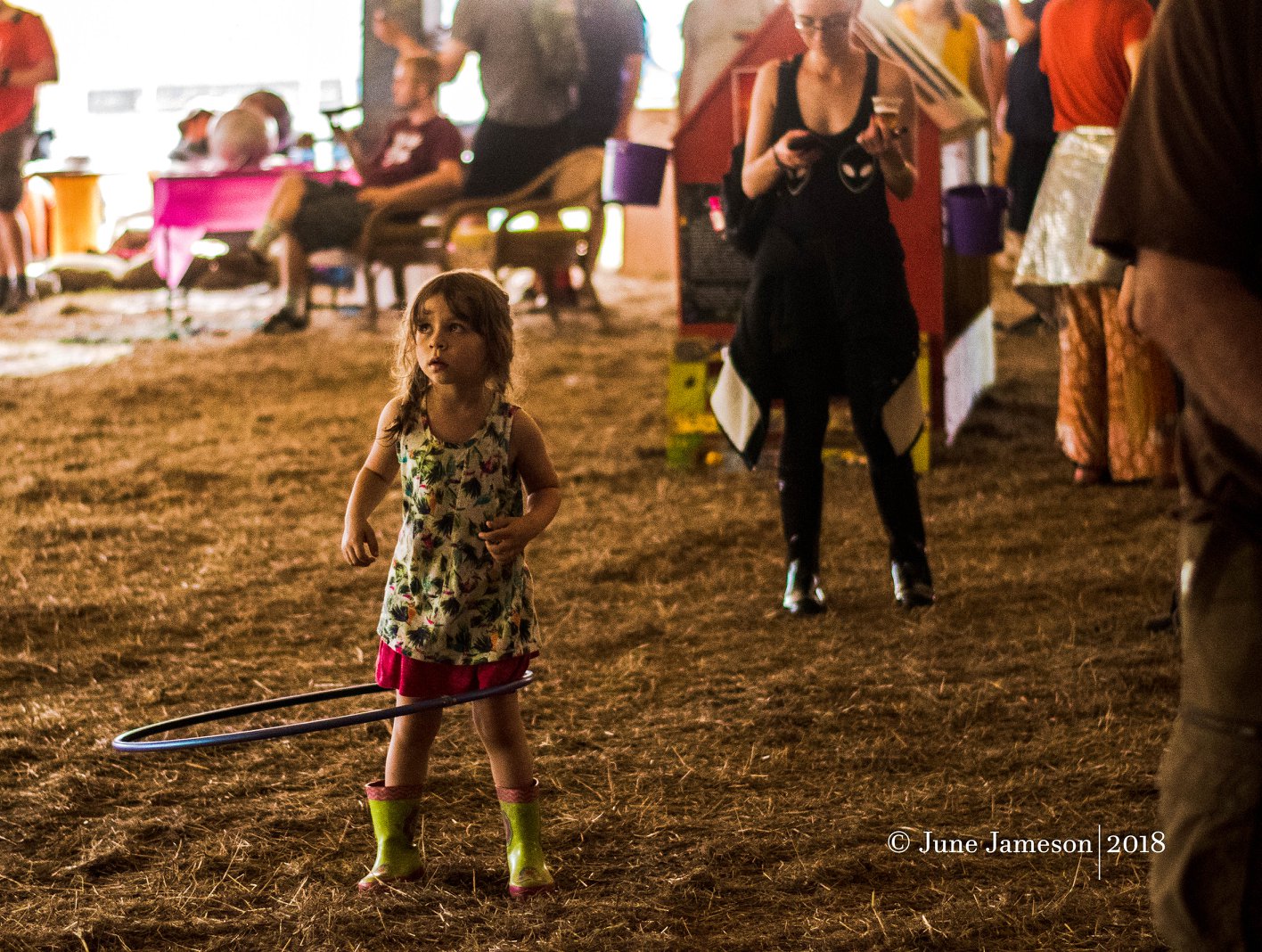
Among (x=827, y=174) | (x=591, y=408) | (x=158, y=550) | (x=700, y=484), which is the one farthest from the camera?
(x=591, y=408)

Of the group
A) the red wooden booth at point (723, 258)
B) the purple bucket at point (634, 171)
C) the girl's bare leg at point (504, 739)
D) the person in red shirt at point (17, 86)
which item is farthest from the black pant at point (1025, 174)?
the girl's bare leg at point (504, 739)

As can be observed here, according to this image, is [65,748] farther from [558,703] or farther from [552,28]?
[552,28]

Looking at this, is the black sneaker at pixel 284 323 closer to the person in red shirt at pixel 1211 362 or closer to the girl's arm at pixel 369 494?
the girl's arm at pixel 369 494

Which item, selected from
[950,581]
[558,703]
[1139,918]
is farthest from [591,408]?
[1139,918]

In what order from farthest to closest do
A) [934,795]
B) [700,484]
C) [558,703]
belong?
[700,484], [558,703], [934,795]

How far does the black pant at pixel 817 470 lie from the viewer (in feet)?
13.8

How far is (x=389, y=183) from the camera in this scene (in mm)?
10148

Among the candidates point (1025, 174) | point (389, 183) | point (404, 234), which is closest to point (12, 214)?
point (389, 183)

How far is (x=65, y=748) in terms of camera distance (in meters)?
3.39

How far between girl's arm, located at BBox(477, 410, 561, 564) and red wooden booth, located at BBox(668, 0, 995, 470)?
11.8 ft

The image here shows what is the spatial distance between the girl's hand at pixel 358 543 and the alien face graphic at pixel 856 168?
2002 mm

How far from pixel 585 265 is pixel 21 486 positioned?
505cm

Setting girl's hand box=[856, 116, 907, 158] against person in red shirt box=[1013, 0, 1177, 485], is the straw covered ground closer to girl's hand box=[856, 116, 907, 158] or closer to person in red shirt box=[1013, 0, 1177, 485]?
person in red shirt box=[1013, 0, 1177, 485]

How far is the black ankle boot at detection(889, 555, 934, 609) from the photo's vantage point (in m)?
4.35
